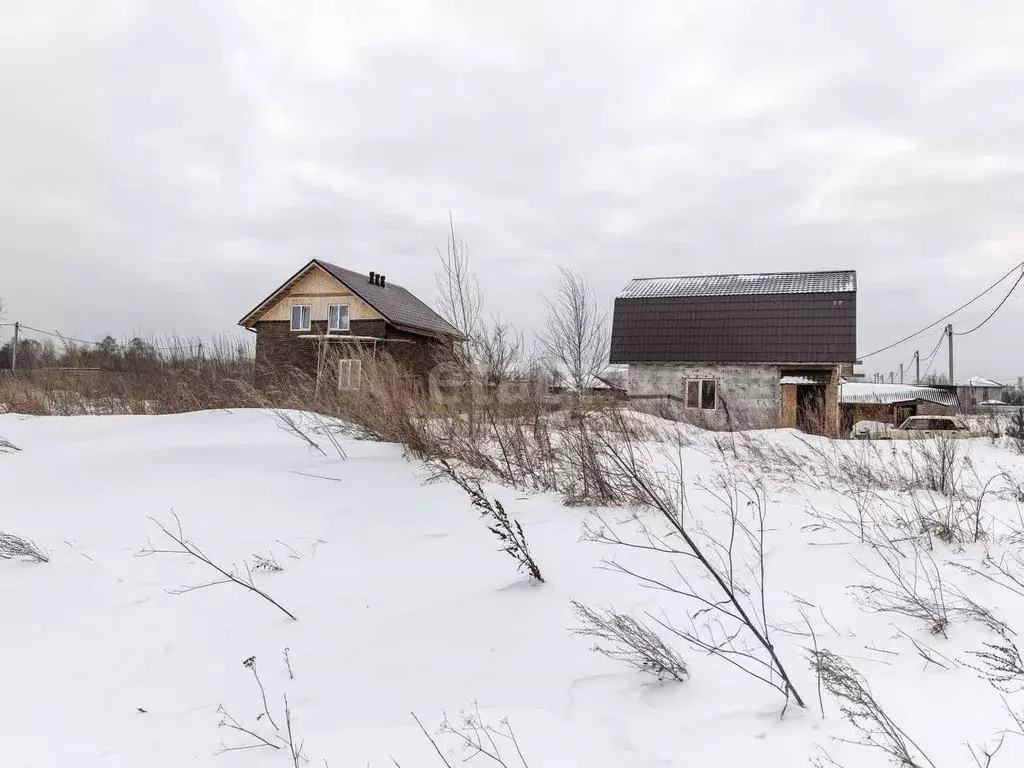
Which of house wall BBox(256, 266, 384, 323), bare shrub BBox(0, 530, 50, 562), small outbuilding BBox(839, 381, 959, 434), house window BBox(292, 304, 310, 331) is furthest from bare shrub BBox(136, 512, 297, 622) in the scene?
house window BBox(292, 304, 310, 331)

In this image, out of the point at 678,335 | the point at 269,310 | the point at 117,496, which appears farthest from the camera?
the point at 269,310

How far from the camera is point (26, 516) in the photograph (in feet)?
14.3

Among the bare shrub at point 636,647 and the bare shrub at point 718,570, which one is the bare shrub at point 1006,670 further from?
the bare shrub at point 636,647

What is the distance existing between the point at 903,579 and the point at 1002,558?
0.65m

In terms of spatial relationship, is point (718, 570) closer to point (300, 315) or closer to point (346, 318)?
point (346, 318)

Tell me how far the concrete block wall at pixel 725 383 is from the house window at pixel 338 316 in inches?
422

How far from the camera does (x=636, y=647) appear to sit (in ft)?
6.98

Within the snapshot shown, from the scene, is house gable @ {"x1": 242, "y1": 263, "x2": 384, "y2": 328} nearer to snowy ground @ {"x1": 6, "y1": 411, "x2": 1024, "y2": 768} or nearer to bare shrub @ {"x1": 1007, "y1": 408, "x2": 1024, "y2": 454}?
snowy ground @ {"x1": 6, "y1": 411, "x2": 1024, "y2": 768}

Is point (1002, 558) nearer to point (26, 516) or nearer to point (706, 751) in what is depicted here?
point (706, 751)

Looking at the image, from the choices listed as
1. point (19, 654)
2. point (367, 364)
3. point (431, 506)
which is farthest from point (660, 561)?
point (367, 364)

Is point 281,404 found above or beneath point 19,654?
above

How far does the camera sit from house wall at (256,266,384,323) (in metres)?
21.0

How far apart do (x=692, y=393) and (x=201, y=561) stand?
1658 cm

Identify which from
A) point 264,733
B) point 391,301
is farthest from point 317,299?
point 264,733
